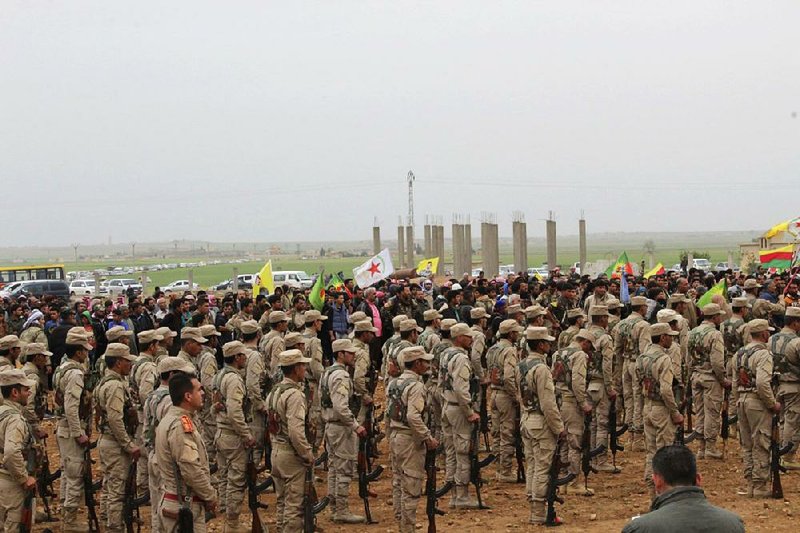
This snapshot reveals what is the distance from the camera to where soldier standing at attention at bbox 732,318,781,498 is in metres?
11.0

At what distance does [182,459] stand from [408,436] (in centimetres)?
287

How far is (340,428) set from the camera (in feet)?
35.8

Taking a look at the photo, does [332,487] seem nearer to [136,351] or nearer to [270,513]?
[270,513]

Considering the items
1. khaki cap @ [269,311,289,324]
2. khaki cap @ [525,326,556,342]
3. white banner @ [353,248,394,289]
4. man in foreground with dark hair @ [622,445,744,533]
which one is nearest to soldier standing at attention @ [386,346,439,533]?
khaki cap @ [525,326,556,342]

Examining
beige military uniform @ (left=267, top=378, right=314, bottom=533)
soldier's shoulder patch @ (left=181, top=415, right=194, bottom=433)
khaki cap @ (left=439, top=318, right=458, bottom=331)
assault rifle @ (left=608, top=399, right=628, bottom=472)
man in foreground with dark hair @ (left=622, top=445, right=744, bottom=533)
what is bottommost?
assault rifle @ (left=608, top=399, right=628, bottom=472)

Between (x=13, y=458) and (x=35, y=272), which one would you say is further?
(x=35, y=272)

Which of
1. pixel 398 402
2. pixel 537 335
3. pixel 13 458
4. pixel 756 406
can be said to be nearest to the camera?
pixel 13 458

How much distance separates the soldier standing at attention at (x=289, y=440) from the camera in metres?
9.51

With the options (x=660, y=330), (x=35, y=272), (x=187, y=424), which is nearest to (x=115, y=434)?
(x=187, y=424)

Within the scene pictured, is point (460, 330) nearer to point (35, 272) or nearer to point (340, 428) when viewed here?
point (340, 428)

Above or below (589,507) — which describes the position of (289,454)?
above

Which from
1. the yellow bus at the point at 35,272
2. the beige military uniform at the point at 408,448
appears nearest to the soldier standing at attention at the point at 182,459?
the beige military uniform at the point at 408,448

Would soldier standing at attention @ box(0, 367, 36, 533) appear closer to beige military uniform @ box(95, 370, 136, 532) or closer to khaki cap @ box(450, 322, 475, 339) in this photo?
beige military uniform @ box(95, 370, 136, 532)

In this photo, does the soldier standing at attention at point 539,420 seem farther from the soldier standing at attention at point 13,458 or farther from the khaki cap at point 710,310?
the soldier standing at attention at point 13,458
